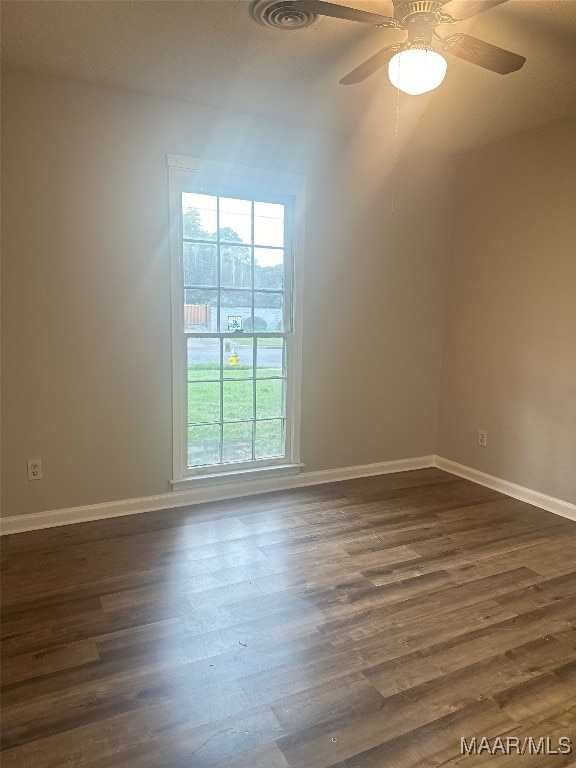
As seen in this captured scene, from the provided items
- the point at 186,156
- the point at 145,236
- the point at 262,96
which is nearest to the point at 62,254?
the point at 145,236

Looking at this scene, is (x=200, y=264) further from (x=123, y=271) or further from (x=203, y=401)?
(x=203, y=401)

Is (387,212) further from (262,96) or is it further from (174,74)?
(174,74)

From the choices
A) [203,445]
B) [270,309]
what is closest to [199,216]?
[270,309]

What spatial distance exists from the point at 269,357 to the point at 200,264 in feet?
2.67

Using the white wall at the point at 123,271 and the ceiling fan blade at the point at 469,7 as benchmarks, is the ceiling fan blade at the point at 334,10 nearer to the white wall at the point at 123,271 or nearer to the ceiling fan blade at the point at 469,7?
the ceiling fan blade at the point at 469,7

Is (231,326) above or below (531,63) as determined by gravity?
below

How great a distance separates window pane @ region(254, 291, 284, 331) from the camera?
3.57 metres

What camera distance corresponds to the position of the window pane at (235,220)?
3.39 meters

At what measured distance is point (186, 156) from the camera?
317 cm

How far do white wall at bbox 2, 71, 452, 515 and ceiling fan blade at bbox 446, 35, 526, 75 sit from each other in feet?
5.44

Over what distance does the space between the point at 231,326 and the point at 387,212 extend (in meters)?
1.55

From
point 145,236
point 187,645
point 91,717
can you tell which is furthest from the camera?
point 145,236

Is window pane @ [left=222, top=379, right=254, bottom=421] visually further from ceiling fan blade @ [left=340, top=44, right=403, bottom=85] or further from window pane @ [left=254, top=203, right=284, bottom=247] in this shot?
ceiling fan blade @ [left=340, top=44, right=403, bottom=85]

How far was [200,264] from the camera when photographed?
3.34m
